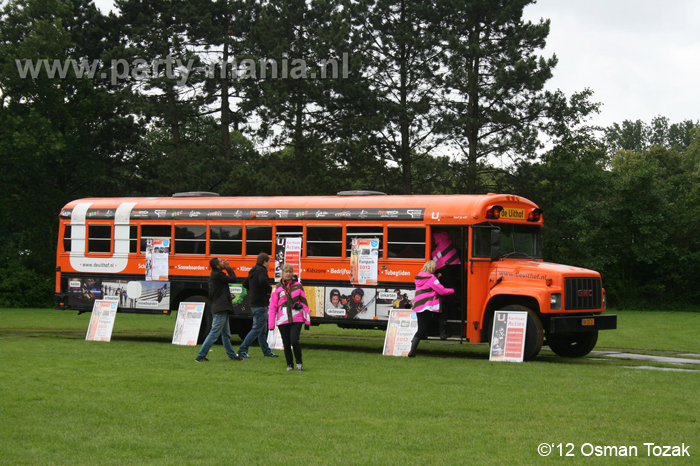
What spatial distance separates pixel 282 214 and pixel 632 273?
87.7ft

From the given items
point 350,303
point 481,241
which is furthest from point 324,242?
point 481,241

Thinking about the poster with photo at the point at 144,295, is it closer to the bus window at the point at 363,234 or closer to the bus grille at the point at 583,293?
the bus window at the point at 363,234

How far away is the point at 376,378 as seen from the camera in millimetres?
12633

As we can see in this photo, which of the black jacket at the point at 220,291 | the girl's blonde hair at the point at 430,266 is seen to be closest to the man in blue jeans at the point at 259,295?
the black jacket at the point at 220,291

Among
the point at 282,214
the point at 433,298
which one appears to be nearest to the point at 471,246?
the point at 433,298

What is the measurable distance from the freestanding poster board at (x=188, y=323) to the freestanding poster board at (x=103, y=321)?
169cm

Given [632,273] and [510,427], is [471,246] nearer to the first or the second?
[510,427]

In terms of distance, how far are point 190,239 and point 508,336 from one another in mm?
7795

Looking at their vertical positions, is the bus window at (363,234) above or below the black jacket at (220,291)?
above

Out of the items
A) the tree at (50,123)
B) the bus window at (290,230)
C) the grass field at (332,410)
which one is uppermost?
the tree at (50,123)

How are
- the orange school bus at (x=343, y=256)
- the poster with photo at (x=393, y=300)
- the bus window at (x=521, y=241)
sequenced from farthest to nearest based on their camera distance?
the poster with photo at (x=393, y=300)
the bus window at (x=521, y=241)
the orange school bus at (x=343, y=256)

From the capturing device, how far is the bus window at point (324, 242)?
59.2 feet

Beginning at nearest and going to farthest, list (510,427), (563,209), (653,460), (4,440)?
1. (653,460)
2. (4,440)
3. (510,427)
4. (563,209)

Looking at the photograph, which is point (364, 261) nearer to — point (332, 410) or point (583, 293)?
point (583, 293)
